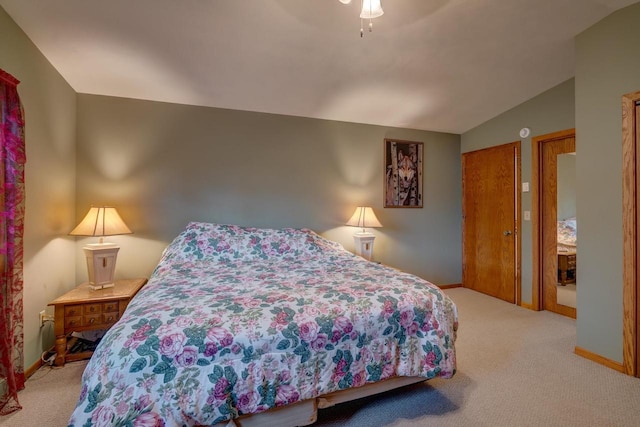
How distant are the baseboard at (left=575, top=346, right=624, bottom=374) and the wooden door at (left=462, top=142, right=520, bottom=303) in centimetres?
130

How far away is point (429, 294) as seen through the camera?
1783 millimetres

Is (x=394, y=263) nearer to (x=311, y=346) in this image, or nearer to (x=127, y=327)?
(x=311, y=346)

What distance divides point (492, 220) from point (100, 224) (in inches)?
170

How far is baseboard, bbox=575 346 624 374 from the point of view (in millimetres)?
2129

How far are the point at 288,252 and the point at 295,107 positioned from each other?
1608 millimetres

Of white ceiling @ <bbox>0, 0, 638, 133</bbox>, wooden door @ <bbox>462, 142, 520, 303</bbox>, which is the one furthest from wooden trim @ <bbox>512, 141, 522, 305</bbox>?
white ceiling @ <bbox>0, 0, 638, 133</bbox>

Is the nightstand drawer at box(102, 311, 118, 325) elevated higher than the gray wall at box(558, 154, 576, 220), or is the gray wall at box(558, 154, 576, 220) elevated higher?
the gray wall at box(558, 154, 576, 220)

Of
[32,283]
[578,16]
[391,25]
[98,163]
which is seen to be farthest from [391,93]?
[32,283]

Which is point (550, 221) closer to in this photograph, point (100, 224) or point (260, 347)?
point (260, 347)

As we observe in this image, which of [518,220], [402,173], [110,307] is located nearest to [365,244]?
[402,173]

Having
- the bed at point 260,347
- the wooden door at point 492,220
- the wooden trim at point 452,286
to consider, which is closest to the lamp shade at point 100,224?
the bed at point 260,347

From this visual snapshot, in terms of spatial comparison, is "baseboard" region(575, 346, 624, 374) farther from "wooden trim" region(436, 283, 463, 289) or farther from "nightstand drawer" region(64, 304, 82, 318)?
"nightstand drawer" region(64, 304, 82, 318)

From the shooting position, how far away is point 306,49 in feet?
8.04

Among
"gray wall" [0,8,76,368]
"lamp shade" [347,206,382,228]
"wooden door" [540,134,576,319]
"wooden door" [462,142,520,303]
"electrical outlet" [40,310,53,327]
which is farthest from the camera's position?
"wooden door" [462,142,520,303]
